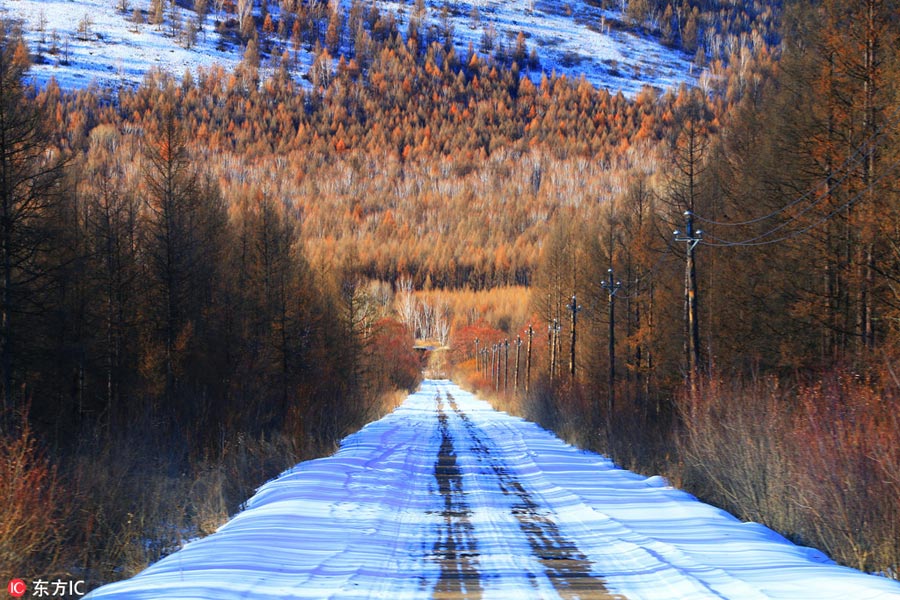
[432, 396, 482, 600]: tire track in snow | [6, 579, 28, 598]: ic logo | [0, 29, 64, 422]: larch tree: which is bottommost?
[432, 396, 482, 600]: tire track in snow

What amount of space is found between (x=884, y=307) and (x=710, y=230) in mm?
12387

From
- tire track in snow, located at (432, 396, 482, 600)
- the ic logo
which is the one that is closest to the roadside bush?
the ic logo

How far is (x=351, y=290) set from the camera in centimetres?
4681

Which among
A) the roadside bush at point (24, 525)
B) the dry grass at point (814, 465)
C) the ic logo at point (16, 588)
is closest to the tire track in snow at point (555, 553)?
the dry grass at point (814, 465)

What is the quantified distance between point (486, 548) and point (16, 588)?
4.77 metres

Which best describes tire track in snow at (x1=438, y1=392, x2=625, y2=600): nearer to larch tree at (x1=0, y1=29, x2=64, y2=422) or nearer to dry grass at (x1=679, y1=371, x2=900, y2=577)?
dry grass at (x1=679, y1=371, x2=900, y2=577)

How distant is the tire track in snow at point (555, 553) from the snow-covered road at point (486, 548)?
2cm

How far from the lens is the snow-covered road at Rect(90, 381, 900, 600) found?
A: 6602mm

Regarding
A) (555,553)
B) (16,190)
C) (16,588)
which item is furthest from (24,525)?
(16,190)

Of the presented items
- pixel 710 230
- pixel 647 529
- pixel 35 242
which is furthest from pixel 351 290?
pixel 647 529

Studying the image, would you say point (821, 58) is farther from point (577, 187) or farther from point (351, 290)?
point (577, 187)

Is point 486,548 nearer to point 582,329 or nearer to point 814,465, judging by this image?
point 814,465

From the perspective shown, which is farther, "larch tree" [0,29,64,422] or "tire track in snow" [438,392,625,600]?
"larch tree" [0,29,64,422]

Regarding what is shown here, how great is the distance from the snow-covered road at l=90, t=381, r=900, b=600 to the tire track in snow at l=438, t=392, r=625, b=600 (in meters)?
0.02
